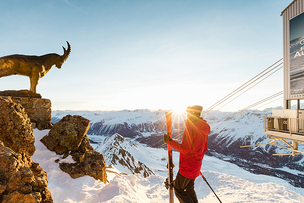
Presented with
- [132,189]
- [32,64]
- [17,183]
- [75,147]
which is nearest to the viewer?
[17,183]

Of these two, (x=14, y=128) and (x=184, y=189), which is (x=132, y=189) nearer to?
(x=184, y=189)

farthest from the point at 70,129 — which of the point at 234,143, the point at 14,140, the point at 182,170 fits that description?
the point at 234,143

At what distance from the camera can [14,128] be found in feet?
17.3

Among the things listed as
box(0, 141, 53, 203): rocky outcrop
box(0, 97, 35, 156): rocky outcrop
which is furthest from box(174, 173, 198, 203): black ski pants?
box(0, 97, 35, 156): rocky outcrop

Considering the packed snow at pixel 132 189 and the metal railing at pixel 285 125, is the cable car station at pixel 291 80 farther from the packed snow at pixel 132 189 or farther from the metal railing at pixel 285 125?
the packed snow at pixel 132 189

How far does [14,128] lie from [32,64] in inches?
215

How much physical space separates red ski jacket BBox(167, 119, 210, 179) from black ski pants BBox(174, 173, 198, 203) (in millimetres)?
203

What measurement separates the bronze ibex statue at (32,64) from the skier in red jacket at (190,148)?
9364 mm

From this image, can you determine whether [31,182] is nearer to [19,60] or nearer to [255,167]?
[19,60]

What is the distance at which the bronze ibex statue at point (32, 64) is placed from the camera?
855 centimetres

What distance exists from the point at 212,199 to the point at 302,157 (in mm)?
192193

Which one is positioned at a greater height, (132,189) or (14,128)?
(14,128)

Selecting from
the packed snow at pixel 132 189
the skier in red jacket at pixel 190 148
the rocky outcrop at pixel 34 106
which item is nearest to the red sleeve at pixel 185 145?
the skier in red jacket at pixel 190 148

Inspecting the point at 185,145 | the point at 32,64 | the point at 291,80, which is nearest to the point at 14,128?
the point at 32,64
